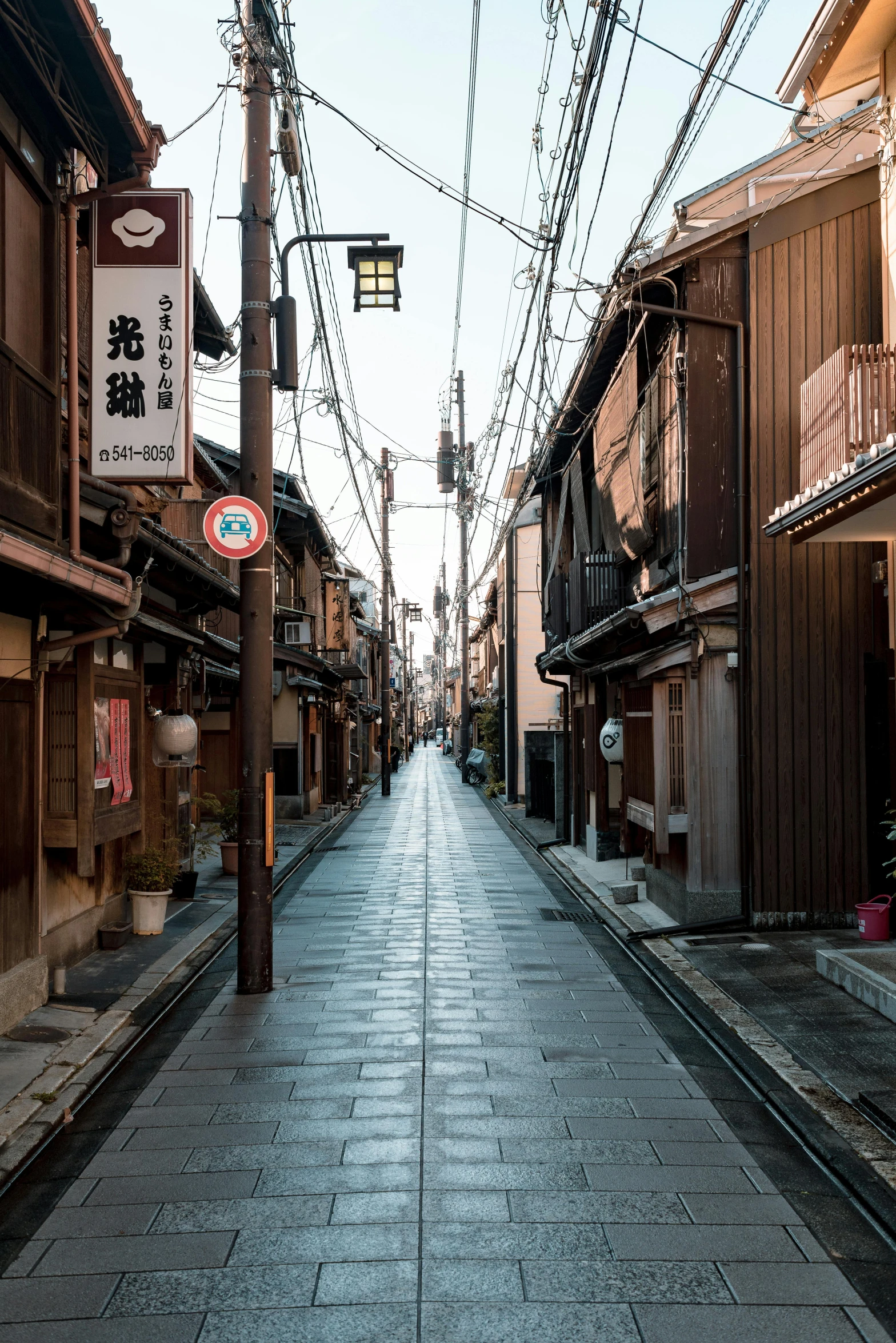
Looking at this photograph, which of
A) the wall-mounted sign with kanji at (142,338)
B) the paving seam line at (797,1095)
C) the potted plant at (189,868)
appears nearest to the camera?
the paving seam line at (797,1095)

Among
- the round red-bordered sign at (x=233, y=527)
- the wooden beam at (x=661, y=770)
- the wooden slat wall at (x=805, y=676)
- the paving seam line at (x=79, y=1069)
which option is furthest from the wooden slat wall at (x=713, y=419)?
the paving seam line at (x=79, y=1069)

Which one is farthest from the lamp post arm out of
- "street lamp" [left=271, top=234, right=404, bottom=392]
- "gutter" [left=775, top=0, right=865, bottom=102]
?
"gutter" [left=775, top=0, right=865, bottom=102]

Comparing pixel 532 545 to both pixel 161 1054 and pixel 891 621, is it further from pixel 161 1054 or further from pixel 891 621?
pixel 161 1054

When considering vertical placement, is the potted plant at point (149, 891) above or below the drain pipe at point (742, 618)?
below

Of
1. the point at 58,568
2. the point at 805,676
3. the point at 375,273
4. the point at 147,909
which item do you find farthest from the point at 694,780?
the point at 58,568

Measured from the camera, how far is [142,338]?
944 centimetres

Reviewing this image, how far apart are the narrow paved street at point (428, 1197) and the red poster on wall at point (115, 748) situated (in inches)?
123

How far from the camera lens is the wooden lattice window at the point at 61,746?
10070 millimetres

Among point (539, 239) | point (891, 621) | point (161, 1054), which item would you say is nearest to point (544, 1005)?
point (161, 1054)

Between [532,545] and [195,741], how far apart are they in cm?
2244

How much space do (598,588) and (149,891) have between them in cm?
863

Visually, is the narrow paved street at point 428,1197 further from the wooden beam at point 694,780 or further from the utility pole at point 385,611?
the utility pole at point 385,611

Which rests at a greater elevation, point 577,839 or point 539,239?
point 539,239

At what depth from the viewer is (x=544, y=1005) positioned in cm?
932
